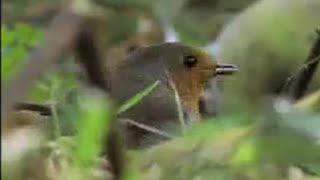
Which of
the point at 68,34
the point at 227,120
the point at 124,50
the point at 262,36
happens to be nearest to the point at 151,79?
the point at 262,36

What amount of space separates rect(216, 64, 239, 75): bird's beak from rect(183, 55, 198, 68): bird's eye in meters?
0.06

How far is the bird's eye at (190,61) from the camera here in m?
2.36

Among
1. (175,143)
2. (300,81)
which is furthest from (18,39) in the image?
(300,81)

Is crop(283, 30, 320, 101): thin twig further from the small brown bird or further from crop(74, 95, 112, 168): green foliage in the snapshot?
crop(74, 95, 112, 168): green foliage

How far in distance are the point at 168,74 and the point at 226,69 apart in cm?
21

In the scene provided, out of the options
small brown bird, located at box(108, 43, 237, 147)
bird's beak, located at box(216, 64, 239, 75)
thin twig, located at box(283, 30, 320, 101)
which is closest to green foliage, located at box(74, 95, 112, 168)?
small brown bird, located at box(108, 43, 237, 147)

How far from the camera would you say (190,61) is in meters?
2.38

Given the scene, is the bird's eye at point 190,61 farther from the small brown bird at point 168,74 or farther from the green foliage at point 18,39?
the green foliage at point 18,39

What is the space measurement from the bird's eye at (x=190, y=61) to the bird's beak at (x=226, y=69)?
6 centimetres

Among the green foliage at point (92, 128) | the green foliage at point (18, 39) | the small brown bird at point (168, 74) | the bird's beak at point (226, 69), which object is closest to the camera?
the green foliage at point (92, 128)

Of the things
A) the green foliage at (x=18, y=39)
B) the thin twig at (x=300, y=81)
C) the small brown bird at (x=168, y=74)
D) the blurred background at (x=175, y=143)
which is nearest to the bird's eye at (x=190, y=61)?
the small brown bird at (x=168, y=74)

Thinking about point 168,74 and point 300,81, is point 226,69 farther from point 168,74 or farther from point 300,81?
point 300,81

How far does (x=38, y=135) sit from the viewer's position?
0.88 m

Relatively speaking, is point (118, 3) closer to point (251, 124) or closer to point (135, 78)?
point (251, 124)
